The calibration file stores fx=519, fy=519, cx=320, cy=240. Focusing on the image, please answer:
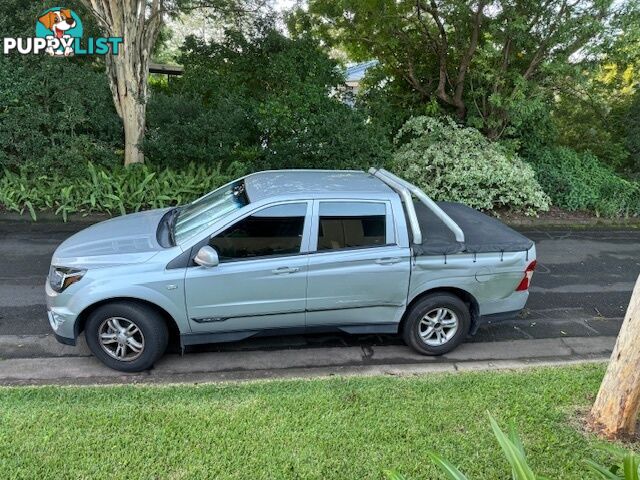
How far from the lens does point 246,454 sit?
3297 millimetres

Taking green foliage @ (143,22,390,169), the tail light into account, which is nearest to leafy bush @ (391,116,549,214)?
green foliage @ (143,22,390,169)

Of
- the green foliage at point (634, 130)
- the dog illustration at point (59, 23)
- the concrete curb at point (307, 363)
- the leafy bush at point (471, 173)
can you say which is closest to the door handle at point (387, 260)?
the concrete curb at point (307, 363)

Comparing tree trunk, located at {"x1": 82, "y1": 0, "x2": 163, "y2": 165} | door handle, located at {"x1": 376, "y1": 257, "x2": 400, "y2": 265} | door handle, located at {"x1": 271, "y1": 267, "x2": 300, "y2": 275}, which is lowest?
door handle, located at {"x1": 271, "y1": 267, "x2": 300, "y2": 275}

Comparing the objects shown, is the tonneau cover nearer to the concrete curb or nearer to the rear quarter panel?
the rear quarter panel

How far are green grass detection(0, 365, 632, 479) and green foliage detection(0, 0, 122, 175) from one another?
6.36m

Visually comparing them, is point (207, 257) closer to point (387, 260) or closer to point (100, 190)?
point (387, 260)

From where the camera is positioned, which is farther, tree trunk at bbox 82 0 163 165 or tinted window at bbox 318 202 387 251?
tree trunk at bbox 82 0 163 165

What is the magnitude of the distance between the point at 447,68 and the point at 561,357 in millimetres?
8133

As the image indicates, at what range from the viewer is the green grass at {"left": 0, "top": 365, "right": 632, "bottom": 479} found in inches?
126

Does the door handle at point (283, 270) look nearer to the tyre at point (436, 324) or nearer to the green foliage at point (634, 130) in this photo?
the tyre at point (436, 324)

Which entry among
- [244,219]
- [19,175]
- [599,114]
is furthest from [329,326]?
[599,114]

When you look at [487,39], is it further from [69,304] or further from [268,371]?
[69,304]

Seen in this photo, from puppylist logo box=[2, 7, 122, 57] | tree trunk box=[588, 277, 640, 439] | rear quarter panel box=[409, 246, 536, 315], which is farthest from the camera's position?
puppylist logo box=[2, 7, 122, 57]

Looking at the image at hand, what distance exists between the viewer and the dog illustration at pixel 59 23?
9547 millimetres
